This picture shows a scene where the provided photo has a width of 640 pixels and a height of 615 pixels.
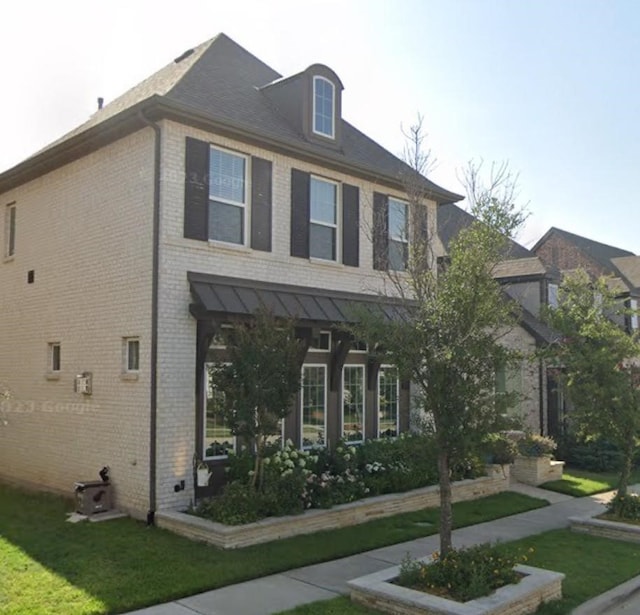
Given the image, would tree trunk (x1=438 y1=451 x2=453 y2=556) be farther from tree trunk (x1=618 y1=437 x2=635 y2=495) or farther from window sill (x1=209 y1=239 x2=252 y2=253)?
window sill (x1=209 y1=239 x2=252 y2=253)

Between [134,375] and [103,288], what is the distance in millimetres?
1925

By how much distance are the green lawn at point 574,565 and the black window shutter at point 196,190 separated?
6331 millimetres

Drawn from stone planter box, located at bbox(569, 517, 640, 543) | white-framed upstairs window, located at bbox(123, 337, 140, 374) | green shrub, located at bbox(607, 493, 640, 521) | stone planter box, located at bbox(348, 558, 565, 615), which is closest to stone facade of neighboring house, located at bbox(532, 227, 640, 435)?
green shrub, located at bbox(607, 493, 640, 521)

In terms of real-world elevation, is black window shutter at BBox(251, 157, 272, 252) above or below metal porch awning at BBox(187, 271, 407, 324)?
above

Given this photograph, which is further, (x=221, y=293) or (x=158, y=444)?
(x=221, y=293)

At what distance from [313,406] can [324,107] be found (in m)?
6.16

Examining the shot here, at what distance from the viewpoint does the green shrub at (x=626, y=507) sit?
1055 cm

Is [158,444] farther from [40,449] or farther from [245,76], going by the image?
[245,76]

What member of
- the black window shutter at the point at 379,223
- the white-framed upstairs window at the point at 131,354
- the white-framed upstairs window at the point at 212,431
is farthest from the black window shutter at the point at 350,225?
the white-framed upstairs window at the point at 131,354

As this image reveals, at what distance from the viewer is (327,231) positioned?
1337 centimetres

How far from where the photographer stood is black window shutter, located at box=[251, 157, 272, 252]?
38.8 ft

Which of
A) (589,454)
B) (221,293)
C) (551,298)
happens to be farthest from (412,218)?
(551,298)

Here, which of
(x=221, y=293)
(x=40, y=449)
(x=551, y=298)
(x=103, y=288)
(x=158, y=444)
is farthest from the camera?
(x=551, y=298)

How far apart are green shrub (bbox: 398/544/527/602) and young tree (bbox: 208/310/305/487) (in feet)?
10.4
